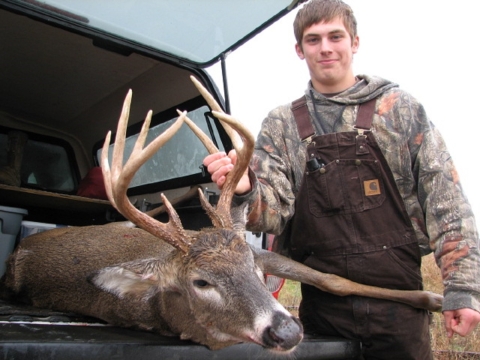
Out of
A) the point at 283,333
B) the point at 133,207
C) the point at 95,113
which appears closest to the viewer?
the point at 283,333

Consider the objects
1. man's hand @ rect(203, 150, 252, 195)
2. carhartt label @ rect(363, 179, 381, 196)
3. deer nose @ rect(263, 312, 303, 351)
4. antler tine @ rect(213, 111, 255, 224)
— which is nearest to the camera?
deer nose @ rect(263, 312, 303, 351)

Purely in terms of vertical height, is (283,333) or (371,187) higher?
(371,187)

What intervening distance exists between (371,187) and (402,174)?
20 cm

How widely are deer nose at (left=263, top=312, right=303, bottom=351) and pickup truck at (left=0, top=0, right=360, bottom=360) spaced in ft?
1.33

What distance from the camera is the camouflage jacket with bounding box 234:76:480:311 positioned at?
2.61 metres

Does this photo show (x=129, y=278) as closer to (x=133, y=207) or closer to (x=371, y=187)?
(x=133, y=207)

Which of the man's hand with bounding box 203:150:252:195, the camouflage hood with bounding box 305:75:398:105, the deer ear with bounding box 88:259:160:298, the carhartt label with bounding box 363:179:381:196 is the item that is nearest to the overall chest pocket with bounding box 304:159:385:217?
the carhartt label with bounding box 363:179:381:196

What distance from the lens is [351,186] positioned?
288 centimetres

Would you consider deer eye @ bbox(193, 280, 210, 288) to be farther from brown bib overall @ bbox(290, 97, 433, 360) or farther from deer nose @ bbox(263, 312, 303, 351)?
brown bib overall @ bbox(290, 97, 433, 360)

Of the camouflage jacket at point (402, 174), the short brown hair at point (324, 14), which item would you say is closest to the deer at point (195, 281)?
the camouflage jacket at point (402, 174)

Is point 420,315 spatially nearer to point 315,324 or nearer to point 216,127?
point 315,324

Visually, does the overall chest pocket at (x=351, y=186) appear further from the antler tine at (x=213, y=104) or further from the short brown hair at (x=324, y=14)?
the short brown hair at (x=324, y=14)

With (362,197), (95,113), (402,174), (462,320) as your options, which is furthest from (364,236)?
(95,113)

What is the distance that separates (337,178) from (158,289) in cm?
118
